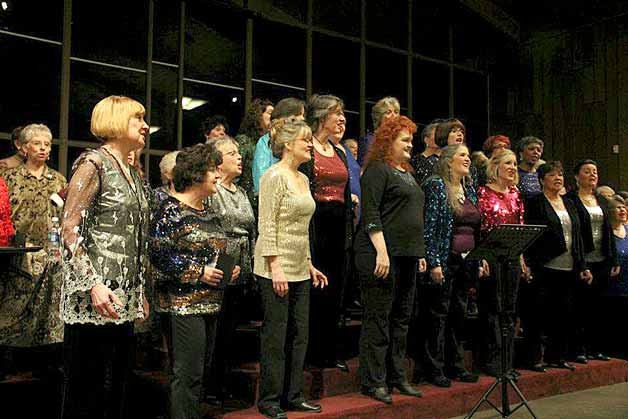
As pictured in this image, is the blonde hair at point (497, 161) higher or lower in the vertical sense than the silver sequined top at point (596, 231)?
higher

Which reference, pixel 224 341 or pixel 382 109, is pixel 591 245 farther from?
pixel 224 341

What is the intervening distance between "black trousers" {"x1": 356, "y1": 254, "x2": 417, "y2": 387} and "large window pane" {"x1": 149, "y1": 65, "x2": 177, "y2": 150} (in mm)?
3362

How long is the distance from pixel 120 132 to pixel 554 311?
3.48 metres

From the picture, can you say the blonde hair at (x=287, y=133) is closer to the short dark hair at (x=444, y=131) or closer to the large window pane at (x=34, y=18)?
the short dark hair at (x=444, y=131)

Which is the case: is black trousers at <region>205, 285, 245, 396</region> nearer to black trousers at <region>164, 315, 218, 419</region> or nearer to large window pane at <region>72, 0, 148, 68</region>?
black trousers at <region>164, 315, 218, 419</region>

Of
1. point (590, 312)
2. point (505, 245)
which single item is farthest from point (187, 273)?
point (590, 312)

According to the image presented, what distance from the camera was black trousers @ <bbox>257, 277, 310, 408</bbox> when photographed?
3086mm

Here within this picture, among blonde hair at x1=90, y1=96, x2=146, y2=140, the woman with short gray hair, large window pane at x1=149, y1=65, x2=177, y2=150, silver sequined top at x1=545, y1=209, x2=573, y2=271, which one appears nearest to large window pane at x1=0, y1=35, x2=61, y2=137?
large window pane at x1=149, y1=65, x2=177, y2=150

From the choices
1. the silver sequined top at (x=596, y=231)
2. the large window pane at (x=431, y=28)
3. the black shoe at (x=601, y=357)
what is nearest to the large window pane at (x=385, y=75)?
the large window pane at (x=431, y=28)

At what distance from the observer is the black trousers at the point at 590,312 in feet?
16.6

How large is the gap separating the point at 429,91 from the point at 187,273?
22.1 ft

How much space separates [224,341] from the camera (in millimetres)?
3471

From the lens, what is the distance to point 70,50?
5.73 m

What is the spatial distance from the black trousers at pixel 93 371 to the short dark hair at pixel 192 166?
26.5 inches
